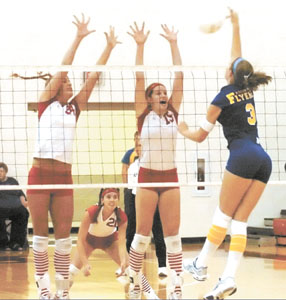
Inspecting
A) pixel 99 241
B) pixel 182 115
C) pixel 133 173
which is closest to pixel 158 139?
pixel 99 241

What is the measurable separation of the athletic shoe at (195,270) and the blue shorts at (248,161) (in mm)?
903

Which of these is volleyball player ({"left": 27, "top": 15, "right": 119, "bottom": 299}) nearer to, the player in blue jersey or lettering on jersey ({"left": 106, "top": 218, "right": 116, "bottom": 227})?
the player in blue jersey

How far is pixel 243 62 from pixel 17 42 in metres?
8.02

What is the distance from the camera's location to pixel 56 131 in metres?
6.70

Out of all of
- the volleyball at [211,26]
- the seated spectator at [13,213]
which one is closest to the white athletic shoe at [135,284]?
the volleyball at [211,26]

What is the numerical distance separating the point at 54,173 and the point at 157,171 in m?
0.91

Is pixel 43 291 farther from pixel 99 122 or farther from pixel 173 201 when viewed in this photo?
pixel 99 122

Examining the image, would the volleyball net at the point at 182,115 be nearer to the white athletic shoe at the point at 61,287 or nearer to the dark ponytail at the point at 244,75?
the white athletic shoe at the point at 61,287

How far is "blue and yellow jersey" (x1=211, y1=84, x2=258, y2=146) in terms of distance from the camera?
6289 millimetres

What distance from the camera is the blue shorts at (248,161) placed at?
6199 millimetres

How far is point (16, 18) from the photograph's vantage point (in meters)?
13.8

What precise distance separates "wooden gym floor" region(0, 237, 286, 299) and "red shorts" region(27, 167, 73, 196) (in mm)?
1297

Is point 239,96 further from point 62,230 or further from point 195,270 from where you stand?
point 62,230

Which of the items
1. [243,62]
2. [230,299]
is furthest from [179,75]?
[230,299]
